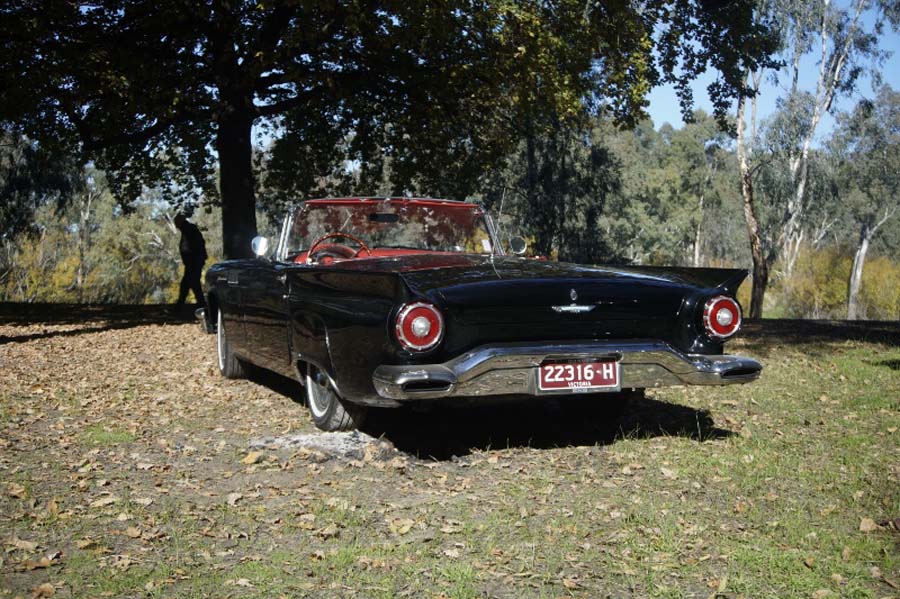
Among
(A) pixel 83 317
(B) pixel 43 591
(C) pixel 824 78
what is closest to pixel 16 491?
(B) pixel 43 591

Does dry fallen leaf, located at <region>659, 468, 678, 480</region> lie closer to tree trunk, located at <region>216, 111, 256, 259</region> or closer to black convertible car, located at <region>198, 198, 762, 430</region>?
black convertible car, located at <region>198, 198, 762, 430</region>

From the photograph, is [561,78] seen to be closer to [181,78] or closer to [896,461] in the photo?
[181,78]

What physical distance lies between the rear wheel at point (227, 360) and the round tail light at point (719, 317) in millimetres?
4716

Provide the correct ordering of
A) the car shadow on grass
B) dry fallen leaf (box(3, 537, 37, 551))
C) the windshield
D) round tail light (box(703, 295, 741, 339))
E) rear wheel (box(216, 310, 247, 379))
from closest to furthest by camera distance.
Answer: dry fallen leaf (box(3, 537, 37, 551))
round tail light (box(703, 295, 741, 339))
the car shadow on grass
the windshield
rear wheel (box(216, 310, 247, 379))

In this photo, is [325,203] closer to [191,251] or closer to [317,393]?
[317,393]

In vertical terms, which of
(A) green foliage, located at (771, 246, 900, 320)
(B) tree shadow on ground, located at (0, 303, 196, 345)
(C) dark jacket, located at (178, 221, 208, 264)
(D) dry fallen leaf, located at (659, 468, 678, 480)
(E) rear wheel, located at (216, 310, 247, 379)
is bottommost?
(A) green foliage, located at (771, 246, 900, 320)

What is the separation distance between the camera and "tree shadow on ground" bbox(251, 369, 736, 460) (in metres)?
6.13

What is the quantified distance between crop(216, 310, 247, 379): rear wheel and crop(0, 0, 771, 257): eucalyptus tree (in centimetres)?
661

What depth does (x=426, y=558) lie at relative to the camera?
3961mm

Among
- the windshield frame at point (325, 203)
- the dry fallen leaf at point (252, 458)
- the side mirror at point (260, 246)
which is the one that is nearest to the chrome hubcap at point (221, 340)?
the side mirror at point (260, 246)

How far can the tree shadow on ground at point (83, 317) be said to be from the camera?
14.7 m

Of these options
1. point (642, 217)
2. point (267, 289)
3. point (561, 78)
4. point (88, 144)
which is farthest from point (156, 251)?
point (267, 289)

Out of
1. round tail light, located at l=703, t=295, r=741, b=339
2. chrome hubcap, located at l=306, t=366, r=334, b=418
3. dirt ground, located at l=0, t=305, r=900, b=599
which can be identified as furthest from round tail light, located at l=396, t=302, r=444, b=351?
round tail light, located at l=703, t=295, r=741, b=339

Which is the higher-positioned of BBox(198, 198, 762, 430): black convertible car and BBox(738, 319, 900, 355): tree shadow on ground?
BBox(198, 198, 762, 430): black convertible car
